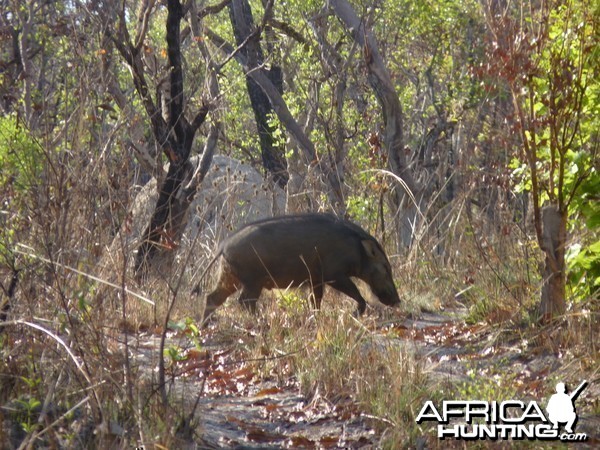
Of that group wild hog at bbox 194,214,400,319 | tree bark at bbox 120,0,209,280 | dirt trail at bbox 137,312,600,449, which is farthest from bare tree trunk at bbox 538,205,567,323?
tree bark at bbox 120,0,209,280

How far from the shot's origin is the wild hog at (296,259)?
8.59 metres

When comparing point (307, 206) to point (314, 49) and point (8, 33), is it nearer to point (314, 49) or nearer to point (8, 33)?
point (314, 49)

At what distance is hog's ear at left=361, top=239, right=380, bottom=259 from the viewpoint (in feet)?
29.9

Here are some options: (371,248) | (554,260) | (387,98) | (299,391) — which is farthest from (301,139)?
(299,391)

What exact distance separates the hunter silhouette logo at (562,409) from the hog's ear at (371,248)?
3.82 metres

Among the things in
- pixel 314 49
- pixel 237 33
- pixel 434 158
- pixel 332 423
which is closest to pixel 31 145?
pixel 332 423

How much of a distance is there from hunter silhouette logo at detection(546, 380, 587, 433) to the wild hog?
3166mm

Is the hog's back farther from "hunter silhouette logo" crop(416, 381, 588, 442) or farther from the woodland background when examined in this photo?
"hunter silhouette logo" crop(416, 381, 588, 442)

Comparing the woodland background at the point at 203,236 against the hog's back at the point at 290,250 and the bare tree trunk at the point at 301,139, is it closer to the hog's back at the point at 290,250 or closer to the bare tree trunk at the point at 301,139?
the bare tree trunk at the point at 301,139

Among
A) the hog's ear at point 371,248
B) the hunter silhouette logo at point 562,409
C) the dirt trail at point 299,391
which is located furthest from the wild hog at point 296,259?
the hunter silhouette logo at point 562,409

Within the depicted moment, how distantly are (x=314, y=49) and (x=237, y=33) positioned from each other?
248cm

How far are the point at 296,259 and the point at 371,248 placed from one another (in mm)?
773

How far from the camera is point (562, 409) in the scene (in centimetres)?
529

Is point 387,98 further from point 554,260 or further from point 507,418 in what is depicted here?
point 507,418
